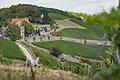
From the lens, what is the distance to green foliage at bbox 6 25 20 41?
4776 inches

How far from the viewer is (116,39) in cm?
416

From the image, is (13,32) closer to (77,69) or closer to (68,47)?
(68,47)

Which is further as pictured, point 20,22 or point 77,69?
point 20,22

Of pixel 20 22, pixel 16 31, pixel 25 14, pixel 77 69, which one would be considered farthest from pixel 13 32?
pixel 77 69

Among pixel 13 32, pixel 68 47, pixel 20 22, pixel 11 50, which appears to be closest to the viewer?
pixel 11 50

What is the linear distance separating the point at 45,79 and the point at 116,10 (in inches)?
136

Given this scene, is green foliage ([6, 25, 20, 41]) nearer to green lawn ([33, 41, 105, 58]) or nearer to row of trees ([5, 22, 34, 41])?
row of trees ([5, 22, 34, 41])

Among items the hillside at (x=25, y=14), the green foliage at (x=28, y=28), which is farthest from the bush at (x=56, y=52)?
the hillside at (x=25, y=14)

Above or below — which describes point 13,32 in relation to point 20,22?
below

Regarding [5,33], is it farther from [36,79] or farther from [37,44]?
[36,79]

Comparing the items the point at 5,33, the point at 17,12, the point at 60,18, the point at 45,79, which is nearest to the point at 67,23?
the point at 60,18

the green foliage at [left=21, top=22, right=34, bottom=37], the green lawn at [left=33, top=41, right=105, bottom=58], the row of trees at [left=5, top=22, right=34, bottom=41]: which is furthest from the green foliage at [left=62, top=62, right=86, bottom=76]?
the green foliage at [left=21, top=22, right=34, bottom=37]

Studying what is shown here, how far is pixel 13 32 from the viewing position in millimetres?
126938

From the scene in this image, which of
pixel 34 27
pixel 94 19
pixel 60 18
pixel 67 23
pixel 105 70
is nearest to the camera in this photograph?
pixel 94 19
